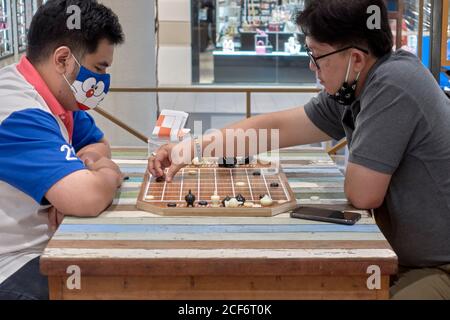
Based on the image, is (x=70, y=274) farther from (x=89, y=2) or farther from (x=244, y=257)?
(x=89, y=2)

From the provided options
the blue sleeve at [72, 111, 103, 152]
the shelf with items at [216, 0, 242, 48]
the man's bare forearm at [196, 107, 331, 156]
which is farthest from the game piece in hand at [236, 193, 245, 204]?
the shelf with items at [216, 0, 242, 48]

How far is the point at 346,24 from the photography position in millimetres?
1981

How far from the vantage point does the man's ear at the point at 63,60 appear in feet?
7.02

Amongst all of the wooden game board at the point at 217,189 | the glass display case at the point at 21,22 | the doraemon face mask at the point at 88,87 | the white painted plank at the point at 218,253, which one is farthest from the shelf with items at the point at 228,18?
the white painted plank at the point at 218,253

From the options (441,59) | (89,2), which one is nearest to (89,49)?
(89,2)

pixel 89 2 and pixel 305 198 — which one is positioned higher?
pixel 89 2

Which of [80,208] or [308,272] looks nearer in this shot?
[308,272]

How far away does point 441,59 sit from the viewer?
18.5ft

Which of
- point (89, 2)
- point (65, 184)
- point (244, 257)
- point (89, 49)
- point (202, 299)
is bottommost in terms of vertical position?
point (202, 299)

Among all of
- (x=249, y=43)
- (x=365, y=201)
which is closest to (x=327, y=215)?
(x=365, y=201)

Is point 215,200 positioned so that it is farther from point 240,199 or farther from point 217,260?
point 217,260

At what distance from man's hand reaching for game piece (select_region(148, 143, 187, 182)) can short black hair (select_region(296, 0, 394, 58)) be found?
606mm

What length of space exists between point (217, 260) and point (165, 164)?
2.35 ft

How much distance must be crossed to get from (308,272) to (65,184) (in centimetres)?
72
